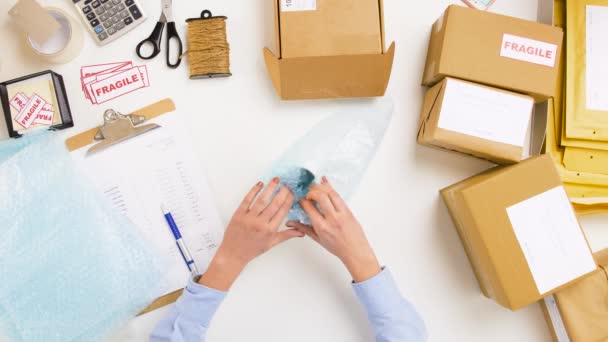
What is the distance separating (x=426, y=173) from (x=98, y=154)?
66 cm

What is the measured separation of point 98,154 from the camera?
0.77m

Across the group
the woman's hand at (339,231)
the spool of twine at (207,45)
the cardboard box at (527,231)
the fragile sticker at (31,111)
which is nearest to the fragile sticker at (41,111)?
the fragile sticker at (31,111)

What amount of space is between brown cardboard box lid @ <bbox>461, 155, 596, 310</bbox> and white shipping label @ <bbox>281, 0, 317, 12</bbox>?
1.39 ft

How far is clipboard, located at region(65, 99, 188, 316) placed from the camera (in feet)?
2.53

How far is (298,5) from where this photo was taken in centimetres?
69

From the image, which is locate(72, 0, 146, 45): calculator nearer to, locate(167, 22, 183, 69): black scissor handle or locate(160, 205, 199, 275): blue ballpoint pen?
locate(167, 22, 183, 69): black scissor handle

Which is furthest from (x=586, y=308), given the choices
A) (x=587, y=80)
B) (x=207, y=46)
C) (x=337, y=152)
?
(x=207, y=46)

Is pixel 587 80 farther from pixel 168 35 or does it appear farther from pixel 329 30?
pixel 168 35

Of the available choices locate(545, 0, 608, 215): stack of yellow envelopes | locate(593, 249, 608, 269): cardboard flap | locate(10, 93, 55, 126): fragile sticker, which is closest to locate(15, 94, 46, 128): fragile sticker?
locate(10, 93, 55, 126): fragile sticker

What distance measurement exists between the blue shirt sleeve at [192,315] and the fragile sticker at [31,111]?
1.47ft

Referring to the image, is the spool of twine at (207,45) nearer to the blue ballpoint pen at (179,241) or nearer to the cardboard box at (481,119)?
the blue ballpoint pen at (179,241)

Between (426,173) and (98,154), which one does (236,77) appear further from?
(426,173)

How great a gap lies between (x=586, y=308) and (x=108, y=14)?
3.55 feet

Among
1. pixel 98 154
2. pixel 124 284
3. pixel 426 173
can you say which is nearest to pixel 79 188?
pixel 98 154
